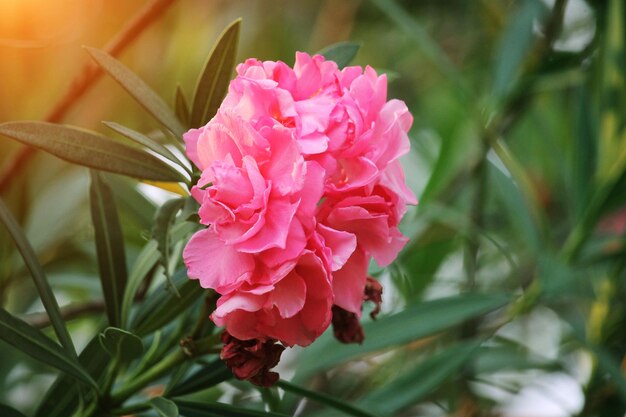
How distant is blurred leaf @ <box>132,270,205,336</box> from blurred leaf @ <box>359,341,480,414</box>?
1.01 feet

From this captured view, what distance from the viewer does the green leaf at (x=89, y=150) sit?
51 centimetres

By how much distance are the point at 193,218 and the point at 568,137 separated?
115cm

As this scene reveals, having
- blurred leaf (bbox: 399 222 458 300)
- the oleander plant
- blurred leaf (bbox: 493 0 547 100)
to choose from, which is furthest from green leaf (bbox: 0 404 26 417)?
blurred leaf (bbox: 493 0 547 100)

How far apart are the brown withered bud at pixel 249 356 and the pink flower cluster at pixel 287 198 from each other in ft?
0.04

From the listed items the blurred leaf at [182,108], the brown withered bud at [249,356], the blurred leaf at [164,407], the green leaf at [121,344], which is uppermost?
the blurred leaf at [182,108]

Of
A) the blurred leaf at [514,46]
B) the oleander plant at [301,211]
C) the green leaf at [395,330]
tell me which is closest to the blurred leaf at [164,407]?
the oleander plant at [301,211]

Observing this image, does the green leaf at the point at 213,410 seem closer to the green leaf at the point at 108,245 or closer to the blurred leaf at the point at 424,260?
the green leaf at the point at 108,245

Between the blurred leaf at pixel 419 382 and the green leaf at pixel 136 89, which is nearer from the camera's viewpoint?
the green leaf at pixel 136 89

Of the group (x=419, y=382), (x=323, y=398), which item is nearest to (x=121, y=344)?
(x=323, y=398)

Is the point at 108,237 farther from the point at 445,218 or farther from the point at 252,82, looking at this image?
the point at 445,218

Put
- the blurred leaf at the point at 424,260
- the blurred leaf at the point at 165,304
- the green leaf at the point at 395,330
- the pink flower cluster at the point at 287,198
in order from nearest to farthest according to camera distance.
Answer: the pink flower cluster at the point at 287,198 < the blurred leaf at the point at 165,304 < the green leaf at the point at 395,330 < the blurred leaf at the point at 424,260

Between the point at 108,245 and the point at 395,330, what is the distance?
0.30 m

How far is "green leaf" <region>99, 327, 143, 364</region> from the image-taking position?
0.54 meters

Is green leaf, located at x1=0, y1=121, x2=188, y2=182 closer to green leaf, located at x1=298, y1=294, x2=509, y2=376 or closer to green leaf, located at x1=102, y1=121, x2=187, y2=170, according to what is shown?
green leaf, located at x1=102, y1=121, x2=187, y2=170
